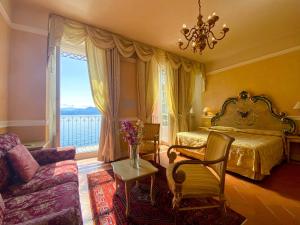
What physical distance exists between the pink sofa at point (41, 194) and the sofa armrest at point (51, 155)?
1 cm

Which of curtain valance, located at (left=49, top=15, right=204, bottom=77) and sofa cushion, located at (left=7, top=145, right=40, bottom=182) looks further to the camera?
curtain valance, located at (left=49, top=15, right=204, bottom=77)

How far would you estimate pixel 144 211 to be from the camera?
1.87 metres

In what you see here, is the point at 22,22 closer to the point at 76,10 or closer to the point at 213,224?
the point at 76,10

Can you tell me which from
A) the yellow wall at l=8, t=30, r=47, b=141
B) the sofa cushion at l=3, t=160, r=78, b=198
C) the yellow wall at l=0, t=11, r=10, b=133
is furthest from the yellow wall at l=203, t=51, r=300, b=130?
the yellow wall at l=0, t=11, r=10, b=133

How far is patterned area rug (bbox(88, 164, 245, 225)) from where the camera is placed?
1707 mm

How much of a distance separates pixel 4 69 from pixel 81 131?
102 inches

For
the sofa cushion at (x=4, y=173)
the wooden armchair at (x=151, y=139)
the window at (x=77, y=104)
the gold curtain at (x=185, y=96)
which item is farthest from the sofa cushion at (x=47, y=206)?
the gold curtain at (x=185, y=96)

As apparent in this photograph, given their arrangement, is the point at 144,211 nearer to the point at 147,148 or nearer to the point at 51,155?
the point at 147,148

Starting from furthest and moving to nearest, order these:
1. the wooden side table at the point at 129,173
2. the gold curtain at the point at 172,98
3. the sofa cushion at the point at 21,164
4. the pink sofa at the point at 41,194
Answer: the gold curtain at the point at 172,98 < the wooden side table at the point at 129,173 < the sofa cushion at the point at 21,164 < the pink sofa at the point at 41,194

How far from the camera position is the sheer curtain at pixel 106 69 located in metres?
3.10

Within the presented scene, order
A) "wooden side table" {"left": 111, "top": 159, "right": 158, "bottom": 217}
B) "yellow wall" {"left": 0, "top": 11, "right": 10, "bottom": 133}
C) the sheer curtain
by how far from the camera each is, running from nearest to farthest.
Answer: "wooden side table" {"left": 111, "top": 159, "right": 158, "bottom": 217} → "yellow wall" {"left": 0, "top": 11, "right": 10, "bottom": 133} → the sheer curtain

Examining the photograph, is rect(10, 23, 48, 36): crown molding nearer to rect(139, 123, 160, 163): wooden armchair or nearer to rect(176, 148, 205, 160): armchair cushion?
rect(139, 123, 160, 163): wooden armchair

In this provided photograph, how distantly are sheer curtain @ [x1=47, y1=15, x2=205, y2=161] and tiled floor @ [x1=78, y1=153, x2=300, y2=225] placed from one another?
92cm

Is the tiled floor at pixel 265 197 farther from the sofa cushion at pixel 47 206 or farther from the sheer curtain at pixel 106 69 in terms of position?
the sheer curtain at pixel 106 69
